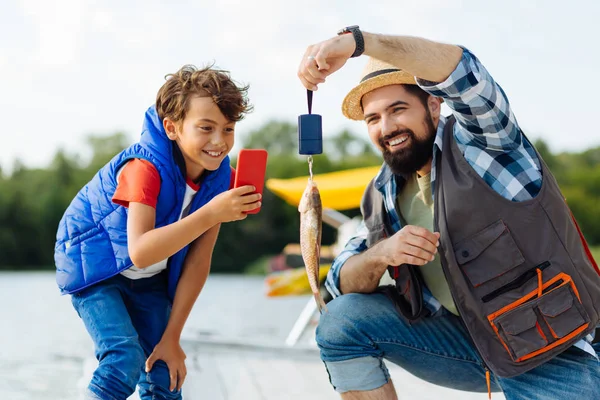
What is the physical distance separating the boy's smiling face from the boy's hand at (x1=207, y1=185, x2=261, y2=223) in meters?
0.34

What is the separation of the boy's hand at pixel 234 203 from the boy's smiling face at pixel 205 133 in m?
0.34

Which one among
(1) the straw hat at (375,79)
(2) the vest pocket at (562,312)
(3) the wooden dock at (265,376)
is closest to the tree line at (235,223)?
(3) the wooden dock at (265,376)

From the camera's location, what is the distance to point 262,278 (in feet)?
82.0

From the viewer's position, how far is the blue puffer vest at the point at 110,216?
9.16 feet

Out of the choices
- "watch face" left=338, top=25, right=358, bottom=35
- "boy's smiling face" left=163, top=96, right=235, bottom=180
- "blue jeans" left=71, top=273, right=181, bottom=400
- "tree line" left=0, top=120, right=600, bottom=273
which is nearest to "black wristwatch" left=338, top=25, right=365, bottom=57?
"watch face" left=338, top=25, right=358, bottom=35

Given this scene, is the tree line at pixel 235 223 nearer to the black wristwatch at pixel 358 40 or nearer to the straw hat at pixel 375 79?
the straw hat at pixel 375 79

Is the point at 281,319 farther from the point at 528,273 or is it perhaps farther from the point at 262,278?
the point at 262,278

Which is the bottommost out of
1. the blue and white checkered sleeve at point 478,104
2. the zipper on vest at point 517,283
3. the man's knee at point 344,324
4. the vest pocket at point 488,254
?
the man's knee at point 344,324

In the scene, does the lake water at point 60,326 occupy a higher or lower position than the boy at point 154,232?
lower

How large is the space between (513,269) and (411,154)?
656 millimetres

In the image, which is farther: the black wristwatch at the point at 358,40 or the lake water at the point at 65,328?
the lake water at the point at 65,328

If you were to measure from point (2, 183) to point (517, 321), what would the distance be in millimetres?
28364

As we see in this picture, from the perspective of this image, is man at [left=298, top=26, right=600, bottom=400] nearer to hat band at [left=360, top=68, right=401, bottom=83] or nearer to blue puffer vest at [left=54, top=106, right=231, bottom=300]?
hat band at [left=360, top=68, right=401, bottom=83]

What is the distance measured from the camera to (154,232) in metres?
2.56
